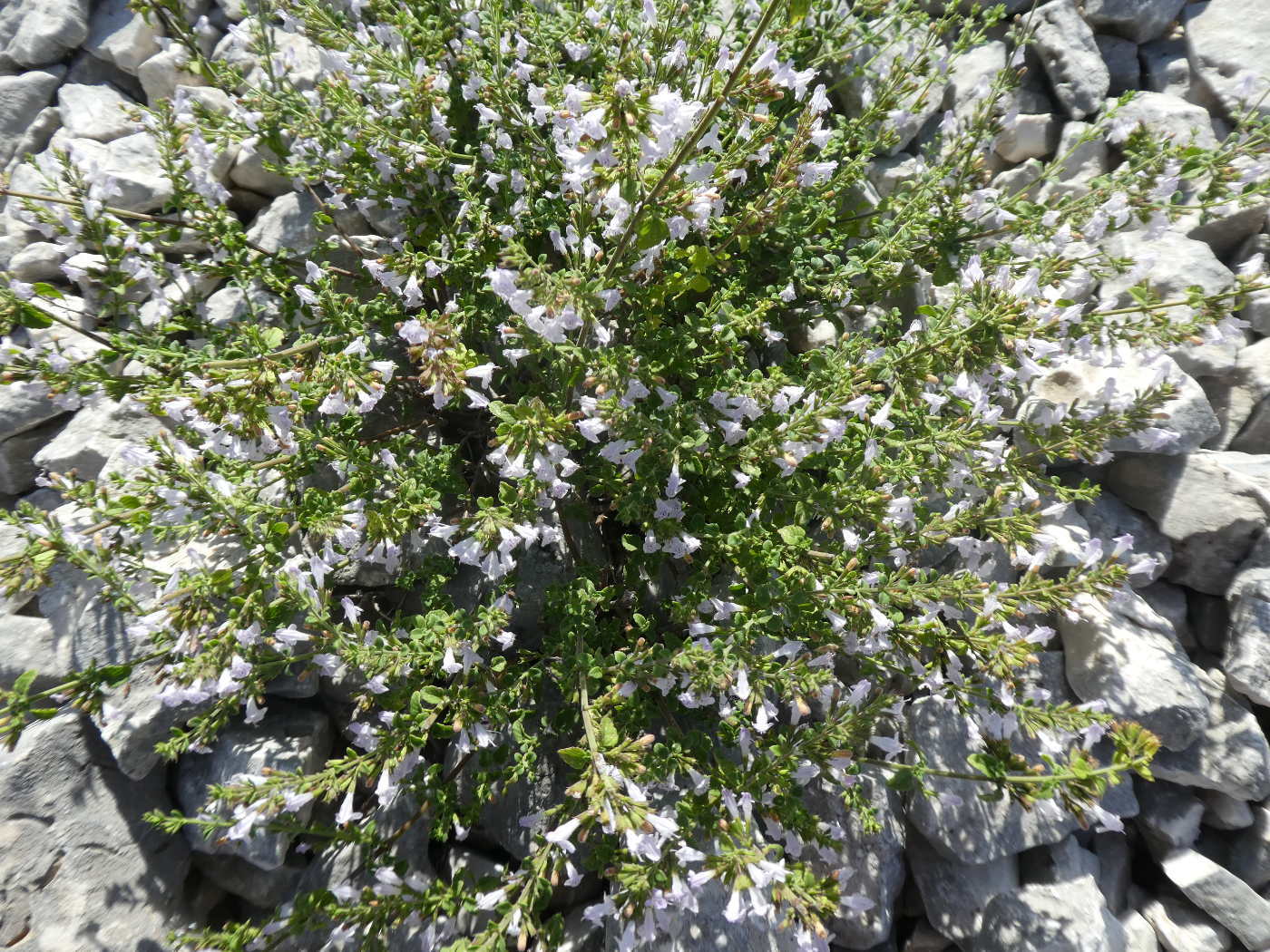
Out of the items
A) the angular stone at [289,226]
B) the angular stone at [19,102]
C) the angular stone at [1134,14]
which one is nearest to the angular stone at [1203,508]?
the angular stone at [1134,14]

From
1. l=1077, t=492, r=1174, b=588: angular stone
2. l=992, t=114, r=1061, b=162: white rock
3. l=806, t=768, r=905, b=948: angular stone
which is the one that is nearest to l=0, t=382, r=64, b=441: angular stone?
l=806, t=768, r=905, b=948: angular stone

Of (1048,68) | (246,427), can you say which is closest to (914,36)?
(1048,68)

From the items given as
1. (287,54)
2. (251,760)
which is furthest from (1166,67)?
(251,760)

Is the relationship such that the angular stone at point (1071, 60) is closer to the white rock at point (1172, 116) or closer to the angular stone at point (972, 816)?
the white rock at point (1172, 116)

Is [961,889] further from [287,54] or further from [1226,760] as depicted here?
[287,54]

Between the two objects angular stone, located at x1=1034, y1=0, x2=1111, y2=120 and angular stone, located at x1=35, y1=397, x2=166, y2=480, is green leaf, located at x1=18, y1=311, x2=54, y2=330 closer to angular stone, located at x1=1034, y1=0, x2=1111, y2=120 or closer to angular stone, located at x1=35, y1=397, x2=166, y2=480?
angular stone, located at x1=35, y1=397, x2=166, y2=480

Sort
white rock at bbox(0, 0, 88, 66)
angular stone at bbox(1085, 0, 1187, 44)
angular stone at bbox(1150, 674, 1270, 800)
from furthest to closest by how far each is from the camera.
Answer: white rock at bbox(0, 0, 88, 66), angular stone at bbox(1085, 0, 1187, 44), angular stone at bbox(1150, 674, 1270, 800)
